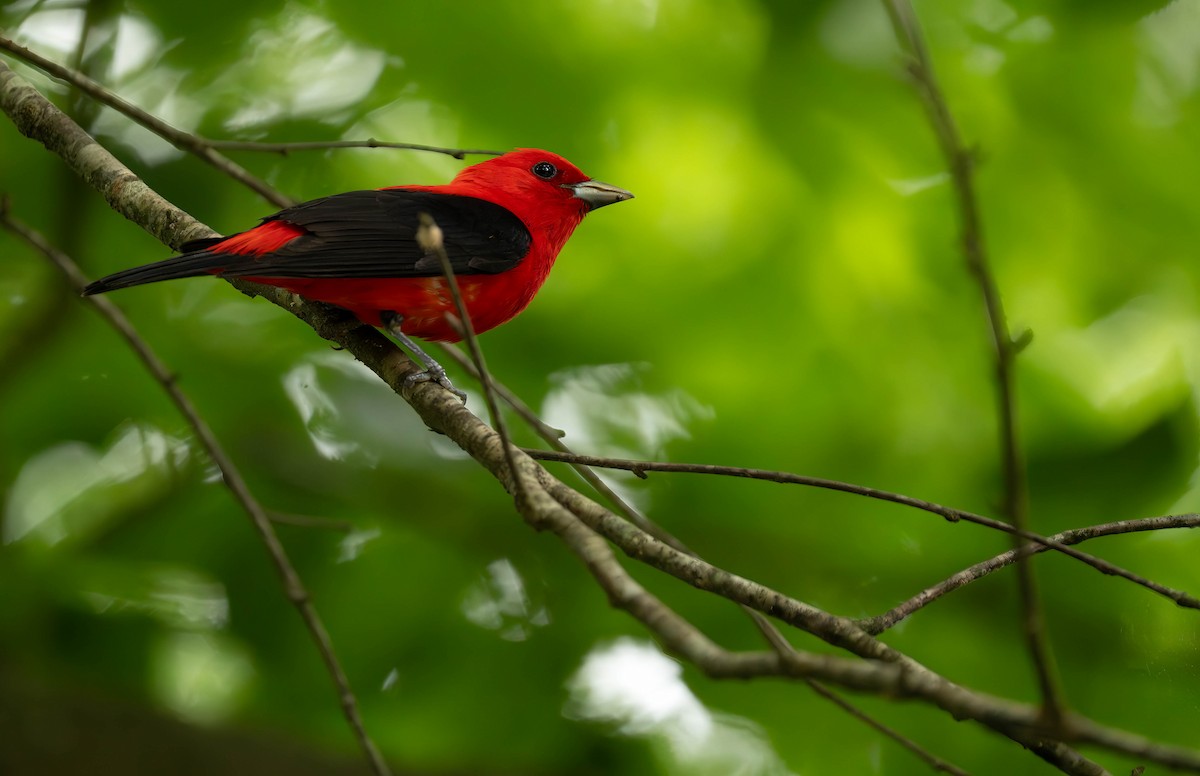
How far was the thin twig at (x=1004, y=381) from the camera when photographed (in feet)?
3.95

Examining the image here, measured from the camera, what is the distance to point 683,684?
4.59 m

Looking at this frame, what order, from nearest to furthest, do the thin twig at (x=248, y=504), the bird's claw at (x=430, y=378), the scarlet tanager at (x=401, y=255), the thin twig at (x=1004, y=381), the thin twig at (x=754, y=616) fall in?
1. the thin twig at (x=1004, y=381)
2. the thin twig at (x=754, y=616)
3. the thin twig at (x=248, y=504)
4. the bird's claw at (x=430, y=378)
5. the scarlet tanager at (x=401, y=255)

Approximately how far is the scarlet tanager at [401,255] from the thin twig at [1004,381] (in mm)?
1773

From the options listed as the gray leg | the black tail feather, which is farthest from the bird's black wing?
the gray leg

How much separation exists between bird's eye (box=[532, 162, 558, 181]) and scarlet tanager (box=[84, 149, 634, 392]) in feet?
0.11

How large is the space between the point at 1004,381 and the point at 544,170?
10.9ft

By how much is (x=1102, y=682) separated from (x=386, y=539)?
3129mm

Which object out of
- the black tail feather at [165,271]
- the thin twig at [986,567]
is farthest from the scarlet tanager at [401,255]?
the thin twig at [986,567]

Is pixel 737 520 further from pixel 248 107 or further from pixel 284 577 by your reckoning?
pixel 248 107

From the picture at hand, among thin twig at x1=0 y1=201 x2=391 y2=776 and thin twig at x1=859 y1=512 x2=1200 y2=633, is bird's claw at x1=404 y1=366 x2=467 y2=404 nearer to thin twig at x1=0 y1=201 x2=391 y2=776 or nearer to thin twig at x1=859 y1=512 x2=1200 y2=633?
thin twig at x1=0 y1=201 x2=391 y2=776

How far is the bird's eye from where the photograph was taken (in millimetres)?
4426

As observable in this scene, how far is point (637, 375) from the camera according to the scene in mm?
4977

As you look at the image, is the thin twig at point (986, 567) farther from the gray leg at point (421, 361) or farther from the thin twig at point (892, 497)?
the gray leg at point (421, 361)

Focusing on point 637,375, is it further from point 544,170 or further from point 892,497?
point 892,497
